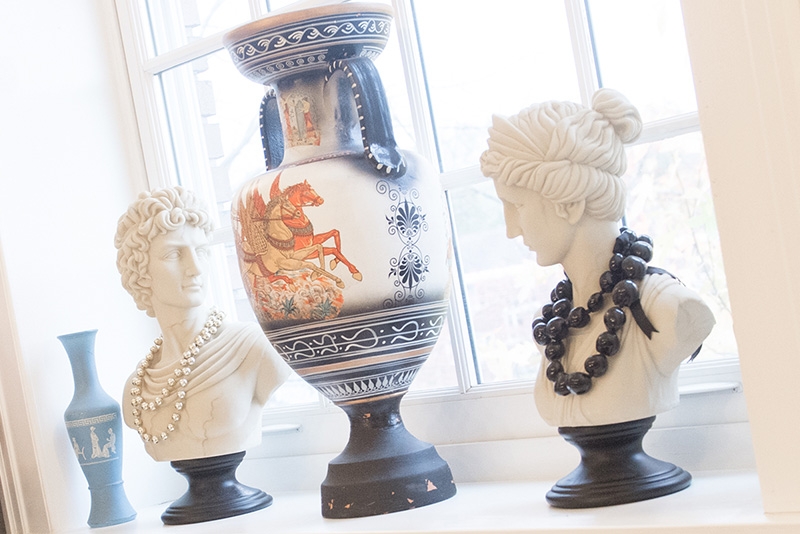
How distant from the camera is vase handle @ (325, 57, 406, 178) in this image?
4.08 ft

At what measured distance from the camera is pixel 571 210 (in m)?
1.07

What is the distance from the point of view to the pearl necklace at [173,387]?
1.45m

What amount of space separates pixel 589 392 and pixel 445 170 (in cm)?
51

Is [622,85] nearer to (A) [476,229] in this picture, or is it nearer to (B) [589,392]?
(A) [476,229]

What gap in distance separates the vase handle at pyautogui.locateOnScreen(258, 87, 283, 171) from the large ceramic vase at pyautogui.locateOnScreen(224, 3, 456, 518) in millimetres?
52

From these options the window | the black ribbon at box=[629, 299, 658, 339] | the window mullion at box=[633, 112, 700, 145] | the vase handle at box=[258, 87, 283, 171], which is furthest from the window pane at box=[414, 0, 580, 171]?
the black ribbon at box=[629, 299, 658, 339]

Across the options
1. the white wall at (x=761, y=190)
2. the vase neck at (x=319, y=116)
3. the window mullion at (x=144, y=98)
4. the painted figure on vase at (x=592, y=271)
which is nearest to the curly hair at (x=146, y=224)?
the vase neck at (x=319, y=116)

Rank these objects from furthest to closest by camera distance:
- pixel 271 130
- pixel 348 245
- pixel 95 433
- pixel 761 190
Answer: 1. pixel 95 433
2. pixel 271 130
3. pixel 348 245
4. pixel 761 190

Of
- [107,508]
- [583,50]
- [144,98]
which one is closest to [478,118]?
[583,50]

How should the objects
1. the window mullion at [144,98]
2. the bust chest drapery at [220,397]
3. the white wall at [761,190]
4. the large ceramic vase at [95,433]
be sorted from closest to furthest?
the white wall at [761,190], the bust chest drapery at [220,397], the large ceramic vase at [95,433], the window mullion at [144,98]

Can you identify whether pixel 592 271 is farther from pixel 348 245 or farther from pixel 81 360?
pixel 81 360

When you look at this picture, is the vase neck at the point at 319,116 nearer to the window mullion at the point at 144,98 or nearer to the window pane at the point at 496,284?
the window pane at the point at 496,284

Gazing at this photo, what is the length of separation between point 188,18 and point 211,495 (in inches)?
34.4

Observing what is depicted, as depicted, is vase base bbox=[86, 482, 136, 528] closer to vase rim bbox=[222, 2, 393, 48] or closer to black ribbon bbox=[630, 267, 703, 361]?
vase rim bbox=[222, 2, 393, 48]
